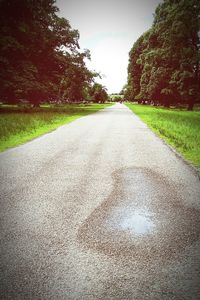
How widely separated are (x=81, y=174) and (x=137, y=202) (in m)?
2.14

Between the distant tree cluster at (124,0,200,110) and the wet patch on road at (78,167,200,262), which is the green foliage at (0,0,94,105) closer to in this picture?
the distant tree cluster at (124,0,200,110)

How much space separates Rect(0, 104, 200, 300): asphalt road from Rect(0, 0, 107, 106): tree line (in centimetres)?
2057

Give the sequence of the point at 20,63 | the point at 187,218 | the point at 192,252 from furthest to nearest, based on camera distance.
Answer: the point at 20,63, the point at 187,218, the point at 192,252

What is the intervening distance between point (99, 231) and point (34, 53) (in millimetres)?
29994

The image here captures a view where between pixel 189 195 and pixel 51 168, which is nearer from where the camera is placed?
pixel 189 195

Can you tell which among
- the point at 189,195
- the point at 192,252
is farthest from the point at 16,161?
the point at 192,252

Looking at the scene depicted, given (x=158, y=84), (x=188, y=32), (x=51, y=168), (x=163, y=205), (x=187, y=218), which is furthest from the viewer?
(x=158, y=84)

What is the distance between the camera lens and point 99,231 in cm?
381

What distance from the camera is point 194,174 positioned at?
668cm

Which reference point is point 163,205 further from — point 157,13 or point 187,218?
point 157,13

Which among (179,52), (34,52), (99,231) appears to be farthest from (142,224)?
(179,52)

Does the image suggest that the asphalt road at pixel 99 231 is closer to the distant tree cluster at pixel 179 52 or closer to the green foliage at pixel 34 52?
the green foliage at pixel 34 52

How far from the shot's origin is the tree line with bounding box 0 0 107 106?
82.5 ft

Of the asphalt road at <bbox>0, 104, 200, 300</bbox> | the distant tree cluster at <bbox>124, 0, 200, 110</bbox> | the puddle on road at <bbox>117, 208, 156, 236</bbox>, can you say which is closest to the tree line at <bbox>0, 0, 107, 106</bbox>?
the distant tree cluster at <bbox>124, 0, 200, 110</bbox>
